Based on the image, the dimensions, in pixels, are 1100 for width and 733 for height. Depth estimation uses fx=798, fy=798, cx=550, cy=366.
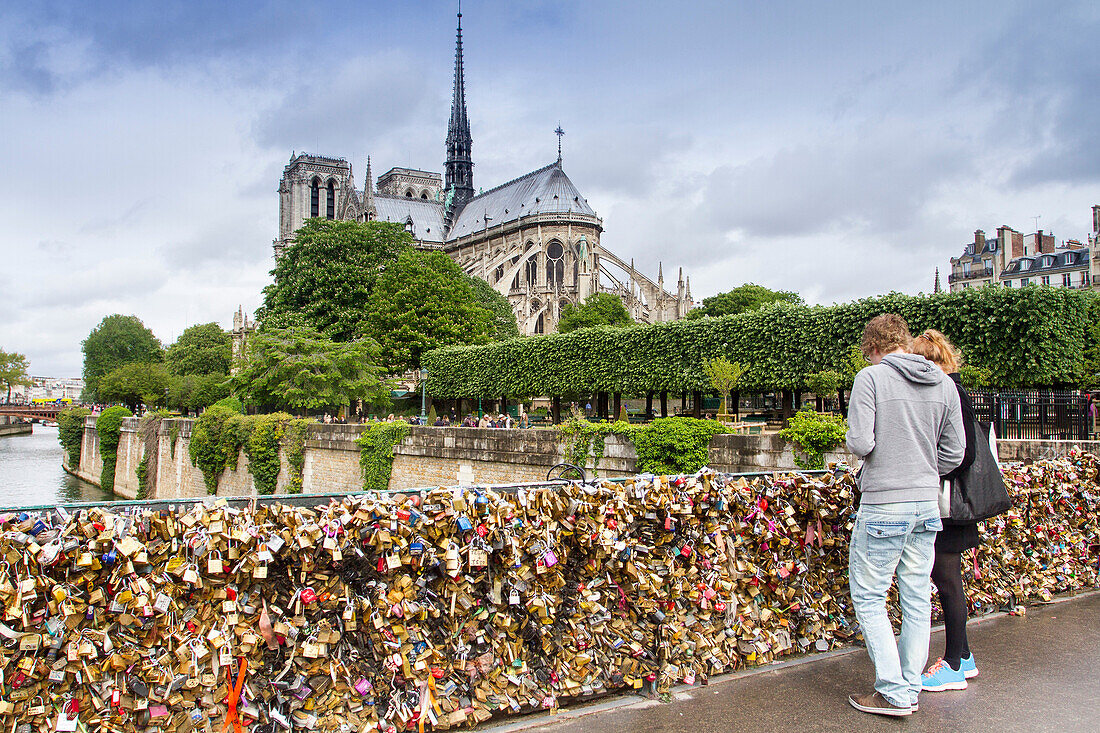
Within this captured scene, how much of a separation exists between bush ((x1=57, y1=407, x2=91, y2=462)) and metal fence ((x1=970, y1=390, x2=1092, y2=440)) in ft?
140

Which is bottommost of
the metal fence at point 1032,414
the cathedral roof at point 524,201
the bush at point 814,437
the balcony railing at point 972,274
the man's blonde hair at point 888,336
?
the bush at point 814,437

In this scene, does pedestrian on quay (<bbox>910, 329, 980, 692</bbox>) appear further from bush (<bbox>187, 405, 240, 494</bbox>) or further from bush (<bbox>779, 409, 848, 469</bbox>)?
bush (<bbox>187, 405, 240, 494</bbox>)

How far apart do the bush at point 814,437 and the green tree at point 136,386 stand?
215 ft

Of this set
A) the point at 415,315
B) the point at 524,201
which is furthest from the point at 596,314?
the point at 524,201

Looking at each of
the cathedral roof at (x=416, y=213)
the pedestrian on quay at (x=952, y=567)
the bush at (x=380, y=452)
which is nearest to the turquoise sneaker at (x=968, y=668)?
the pedestrian on quay at (x=952, y=567)

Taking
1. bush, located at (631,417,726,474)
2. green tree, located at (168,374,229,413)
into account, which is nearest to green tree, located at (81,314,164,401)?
green tree, located at (168,374,229,413)

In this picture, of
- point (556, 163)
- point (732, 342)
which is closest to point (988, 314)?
point (732, 342)

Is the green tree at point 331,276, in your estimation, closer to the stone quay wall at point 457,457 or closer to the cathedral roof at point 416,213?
the stone quay wall at point 457,457

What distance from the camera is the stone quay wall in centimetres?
1248

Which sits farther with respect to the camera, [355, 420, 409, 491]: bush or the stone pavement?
[355, 420, 409, 491]: bush

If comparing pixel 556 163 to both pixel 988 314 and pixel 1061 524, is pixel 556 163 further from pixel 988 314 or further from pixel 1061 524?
pixel 1061 524

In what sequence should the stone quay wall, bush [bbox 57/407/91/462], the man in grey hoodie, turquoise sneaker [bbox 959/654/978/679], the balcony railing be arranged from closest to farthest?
the man in grey hoodie < turquoise sneaker [bbox 959/654/978/679] < the stone quay wall < bush [bbox 57/407/91/462] < the balcony railing

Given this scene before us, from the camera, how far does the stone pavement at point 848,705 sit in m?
3.72

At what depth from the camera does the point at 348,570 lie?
3777 mm
